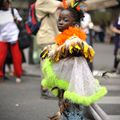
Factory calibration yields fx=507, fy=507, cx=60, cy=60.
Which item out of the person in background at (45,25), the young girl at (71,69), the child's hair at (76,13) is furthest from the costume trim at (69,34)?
the person in background at (45,25)

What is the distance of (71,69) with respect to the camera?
17.5ft

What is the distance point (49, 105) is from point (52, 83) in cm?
268

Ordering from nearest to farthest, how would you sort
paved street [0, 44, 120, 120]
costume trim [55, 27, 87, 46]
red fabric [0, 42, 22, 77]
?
costume trim [55, 27, 87, 46] < paved street [0, 44, 120, 120] < red fabric [0, 42, 22, 77]

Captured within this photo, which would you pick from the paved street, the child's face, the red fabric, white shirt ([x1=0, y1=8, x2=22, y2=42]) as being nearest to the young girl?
the child's face

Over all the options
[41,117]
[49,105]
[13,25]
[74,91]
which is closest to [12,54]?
[13,25]

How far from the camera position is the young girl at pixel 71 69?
5180 millimetres

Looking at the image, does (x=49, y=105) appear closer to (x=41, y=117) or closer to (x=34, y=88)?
(x=41, y=117)

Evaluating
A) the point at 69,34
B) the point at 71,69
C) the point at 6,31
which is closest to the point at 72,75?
the point at 71,69

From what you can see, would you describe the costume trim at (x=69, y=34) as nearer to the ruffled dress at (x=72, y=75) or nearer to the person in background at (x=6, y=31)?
the ruffled dress at (x=72, y=75)

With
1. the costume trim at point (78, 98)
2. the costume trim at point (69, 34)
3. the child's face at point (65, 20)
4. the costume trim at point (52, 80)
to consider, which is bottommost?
the costume trim at point (78, 98)

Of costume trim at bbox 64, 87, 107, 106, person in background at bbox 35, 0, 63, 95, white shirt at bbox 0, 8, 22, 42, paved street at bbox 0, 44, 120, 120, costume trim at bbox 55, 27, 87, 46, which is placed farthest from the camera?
white shirt at bbox 0, 8, 22, 42

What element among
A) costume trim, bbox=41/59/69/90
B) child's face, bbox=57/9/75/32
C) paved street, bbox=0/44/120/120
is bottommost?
paved street, bbox=0/44/120/120

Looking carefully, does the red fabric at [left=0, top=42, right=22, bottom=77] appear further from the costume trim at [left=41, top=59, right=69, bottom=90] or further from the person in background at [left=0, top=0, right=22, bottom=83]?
the costume trim at [left=41, top=59, right=69, bottom=90]

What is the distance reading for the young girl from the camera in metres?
5.18
